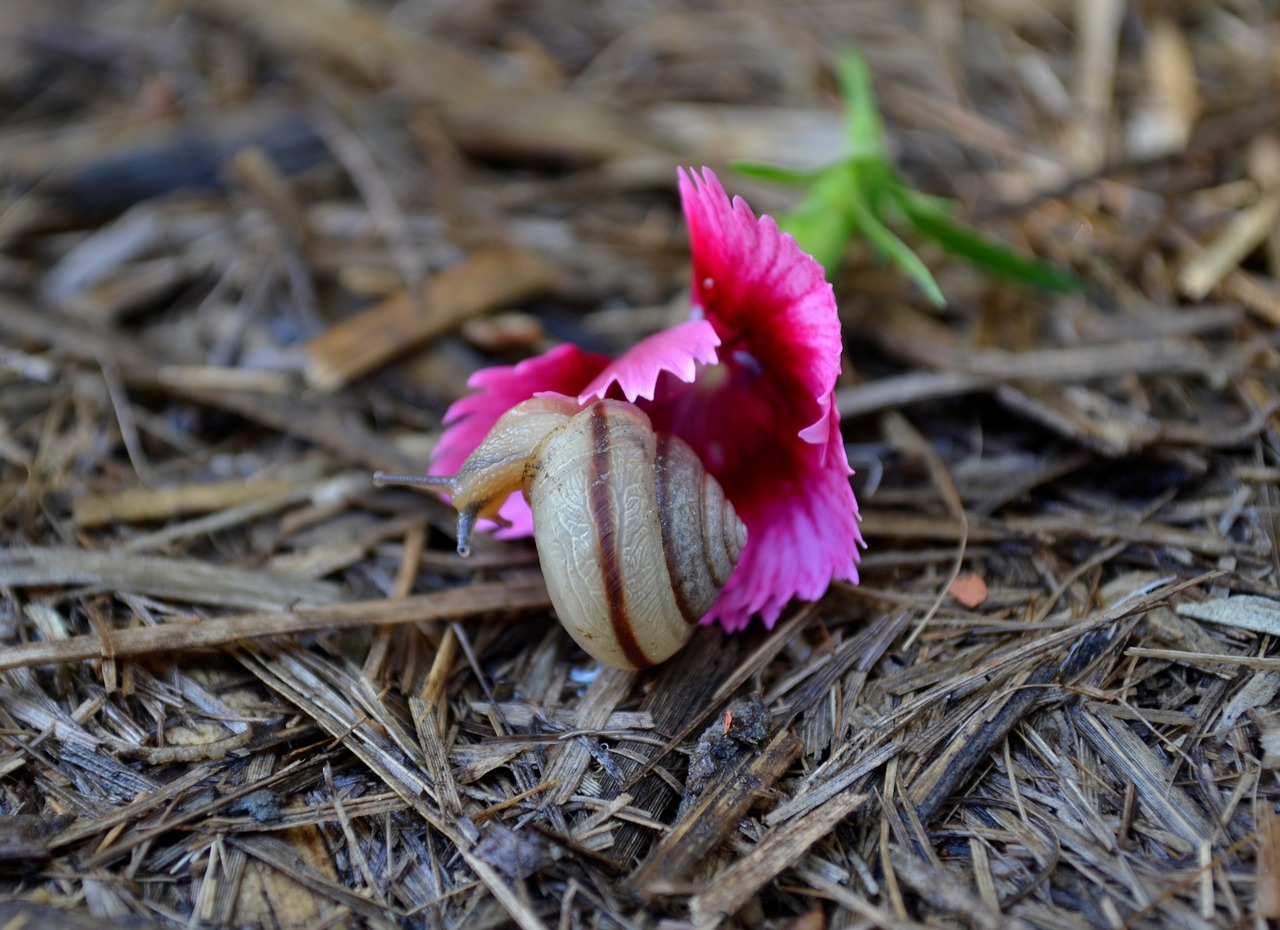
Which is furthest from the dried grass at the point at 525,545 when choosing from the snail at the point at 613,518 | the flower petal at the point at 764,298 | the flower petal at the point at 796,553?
the flower petal at the point at 764,298

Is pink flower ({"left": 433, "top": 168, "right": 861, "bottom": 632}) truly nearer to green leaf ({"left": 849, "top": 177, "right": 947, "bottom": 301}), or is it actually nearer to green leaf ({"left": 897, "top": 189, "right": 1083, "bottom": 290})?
green leaf ({"left": 849, "top": 177, "right": 947, "bottom": 301})

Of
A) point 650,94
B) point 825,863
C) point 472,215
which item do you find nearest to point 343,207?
point 472,215

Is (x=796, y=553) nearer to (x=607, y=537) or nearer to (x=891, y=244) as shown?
(x=607, y=537)

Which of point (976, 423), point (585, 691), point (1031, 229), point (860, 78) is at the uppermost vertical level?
point (860, 78)

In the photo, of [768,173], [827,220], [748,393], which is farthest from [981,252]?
[748,393]

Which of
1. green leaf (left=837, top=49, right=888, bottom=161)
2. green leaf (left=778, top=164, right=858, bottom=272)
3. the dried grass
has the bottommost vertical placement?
the dried grass

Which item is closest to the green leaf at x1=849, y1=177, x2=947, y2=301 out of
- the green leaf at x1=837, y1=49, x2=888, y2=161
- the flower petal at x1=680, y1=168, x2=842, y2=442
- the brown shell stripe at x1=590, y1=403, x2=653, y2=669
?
the green leaf at x1=837, y1=49, x2=888, y2=161

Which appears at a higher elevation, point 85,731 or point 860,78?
point 860,78

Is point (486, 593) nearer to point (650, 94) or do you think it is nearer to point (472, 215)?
point (472, 215)

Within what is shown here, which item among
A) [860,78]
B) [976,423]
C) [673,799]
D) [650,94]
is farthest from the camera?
[650,94]
